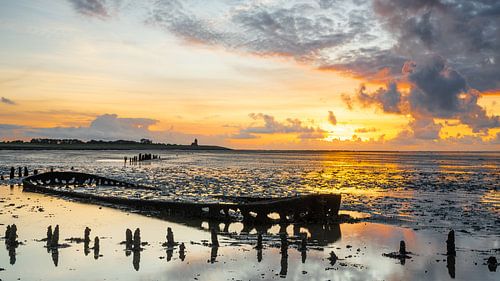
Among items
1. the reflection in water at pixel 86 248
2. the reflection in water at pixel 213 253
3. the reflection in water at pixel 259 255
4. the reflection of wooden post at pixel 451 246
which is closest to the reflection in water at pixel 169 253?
the reflection in water at pixel 213 253

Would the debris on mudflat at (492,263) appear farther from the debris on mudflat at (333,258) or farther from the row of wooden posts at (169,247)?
the debris on mudflat at (333,258)

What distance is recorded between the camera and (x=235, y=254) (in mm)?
21047

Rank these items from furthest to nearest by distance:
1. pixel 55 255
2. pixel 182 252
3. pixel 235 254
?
pixel 235 254, pixel 182 252, pixel 55 255

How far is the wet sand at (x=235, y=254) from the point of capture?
703 inches

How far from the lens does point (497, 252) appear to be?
22562 mm

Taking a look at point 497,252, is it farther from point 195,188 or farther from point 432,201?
point 195,188

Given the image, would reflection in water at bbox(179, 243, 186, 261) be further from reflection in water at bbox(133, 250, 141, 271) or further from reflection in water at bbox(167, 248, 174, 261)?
reflection in water at bbox(133, 250, 141, 271)

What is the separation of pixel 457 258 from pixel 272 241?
874 centimetres

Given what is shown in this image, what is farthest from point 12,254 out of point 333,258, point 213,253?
point 333,258

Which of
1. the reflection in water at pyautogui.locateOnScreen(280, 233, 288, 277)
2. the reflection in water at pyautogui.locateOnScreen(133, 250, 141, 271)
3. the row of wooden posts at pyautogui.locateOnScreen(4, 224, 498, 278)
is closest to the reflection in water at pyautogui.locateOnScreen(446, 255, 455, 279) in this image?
the row of wooden posts at pyautogui.locateOnScreen(4, 224, 498, 278)

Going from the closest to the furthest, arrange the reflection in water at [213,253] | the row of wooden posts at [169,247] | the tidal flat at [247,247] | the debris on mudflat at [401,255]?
the tidal flat at [247,247], the reflection in water at [213,253], the row of wooden posts at [169,247], the debris on mudflat at [401,255]

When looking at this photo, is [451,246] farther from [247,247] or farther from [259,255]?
[247,247]

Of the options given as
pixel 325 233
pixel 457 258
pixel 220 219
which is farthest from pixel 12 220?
pixel 457 258

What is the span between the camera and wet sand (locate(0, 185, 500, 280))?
58.6ft
